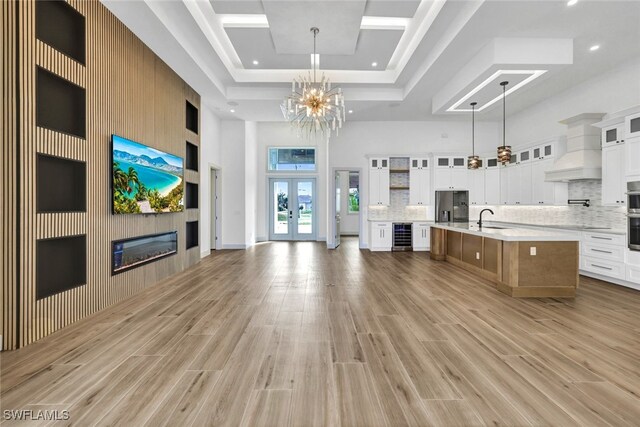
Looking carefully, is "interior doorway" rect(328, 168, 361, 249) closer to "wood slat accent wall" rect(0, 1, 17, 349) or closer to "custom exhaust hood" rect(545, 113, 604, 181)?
"custom exhaust hood" rect(545, 113, 604, 181)

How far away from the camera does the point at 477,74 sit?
4.97m

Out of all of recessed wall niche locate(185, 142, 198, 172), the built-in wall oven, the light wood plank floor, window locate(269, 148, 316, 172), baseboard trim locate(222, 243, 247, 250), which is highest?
window locate(269, 148, 316, 172)

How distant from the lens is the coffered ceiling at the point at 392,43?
392 centimetres

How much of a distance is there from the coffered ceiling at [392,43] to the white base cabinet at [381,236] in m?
3.32

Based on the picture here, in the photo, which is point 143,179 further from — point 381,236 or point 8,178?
point 381,236

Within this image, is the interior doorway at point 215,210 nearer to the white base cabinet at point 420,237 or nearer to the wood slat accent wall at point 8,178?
the white base cabinet at point 420,237

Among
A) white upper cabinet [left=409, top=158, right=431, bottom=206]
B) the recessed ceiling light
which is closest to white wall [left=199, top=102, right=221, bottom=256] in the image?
white upper cabinet [left=409, top=158, right=431, bottom=206]

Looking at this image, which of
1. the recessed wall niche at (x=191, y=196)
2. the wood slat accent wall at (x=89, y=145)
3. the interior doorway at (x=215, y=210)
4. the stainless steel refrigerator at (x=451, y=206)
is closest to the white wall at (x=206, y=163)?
the recessed wall niche at (x=191, y=196)

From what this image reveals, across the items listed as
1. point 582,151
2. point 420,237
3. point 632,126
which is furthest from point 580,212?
point 420,237

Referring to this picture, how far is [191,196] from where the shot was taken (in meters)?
6.49

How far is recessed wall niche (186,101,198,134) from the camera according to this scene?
6420 mm

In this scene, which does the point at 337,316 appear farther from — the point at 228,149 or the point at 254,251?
the point at 228,149

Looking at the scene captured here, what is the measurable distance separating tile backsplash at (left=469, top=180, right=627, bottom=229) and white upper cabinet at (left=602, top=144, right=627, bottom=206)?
0.39 meters

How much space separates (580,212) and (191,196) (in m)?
8.10
